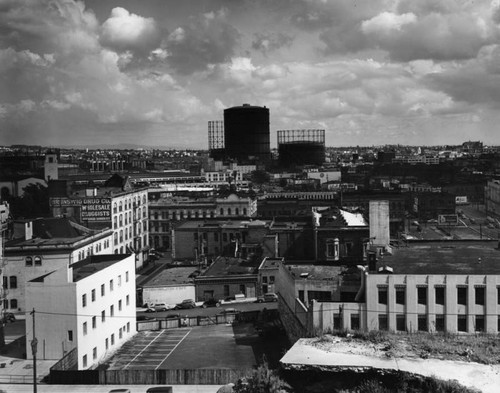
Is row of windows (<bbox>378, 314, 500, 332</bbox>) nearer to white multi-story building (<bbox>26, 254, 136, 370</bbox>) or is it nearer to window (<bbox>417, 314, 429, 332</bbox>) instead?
window (<bbox>417, 314, 429, 332</bbox>)

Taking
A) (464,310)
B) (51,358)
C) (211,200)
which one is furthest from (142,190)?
(464,310)

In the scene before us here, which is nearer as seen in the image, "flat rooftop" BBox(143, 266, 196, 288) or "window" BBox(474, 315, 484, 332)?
"window" BBox(474, 315, 484, 332)

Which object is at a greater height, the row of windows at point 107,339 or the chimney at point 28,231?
the chimney at point 28,231

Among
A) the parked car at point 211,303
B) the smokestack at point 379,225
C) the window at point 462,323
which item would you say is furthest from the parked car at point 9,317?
the window at point 462,323

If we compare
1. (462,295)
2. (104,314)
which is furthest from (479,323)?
(104,314)

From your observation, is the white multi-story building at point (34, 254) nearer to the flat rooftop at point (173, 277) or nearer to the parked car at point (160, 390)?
the flat rooftop at point (173, 277)

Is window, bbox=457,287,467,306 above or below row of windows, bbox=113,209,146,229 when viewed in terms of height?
below

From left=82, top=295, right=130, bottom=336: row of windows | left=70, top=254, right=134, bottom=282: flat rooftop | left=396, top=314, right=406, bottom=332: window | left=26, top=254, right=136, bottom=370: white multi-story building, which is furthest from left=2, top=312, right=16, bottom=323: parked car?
left=396, top=314, right=406, bottom=332: window
